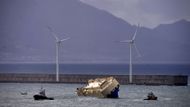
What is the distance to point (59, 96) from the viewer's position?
16188 centimetres

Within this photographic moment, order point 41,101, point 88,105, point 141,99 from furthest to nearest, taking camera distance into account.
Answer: point 141,99 → point 41,101 → point 88,105

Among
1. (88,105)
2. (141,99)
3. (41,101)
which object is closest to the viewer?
(88,105)

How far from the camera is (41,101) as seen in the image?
144m

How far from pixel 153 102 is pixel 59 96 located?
25.8m

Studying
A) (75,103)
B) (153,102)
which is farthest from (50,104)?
(153,102)

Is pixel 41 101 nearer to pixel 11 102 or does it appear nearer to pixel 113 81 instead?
pixel 11 102

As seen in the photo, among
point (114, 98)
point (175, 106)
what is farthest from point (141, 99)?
point (175, 106)

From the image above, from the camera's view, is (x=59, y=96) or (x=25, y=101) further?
(x=59, y=96)

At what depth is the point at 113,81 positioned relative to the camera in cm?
15750

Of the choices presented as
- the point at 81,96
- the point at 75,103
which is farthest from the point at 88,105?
the point at 81,96

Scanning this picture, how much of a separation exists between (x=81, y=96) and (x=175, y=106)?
31122 millimetres

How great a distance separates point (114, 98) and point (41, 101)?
17986mm

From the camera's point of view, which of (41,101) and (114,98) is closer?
(41,101)

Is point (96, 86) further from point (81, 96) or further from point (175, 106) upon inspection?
point (175, 106)
